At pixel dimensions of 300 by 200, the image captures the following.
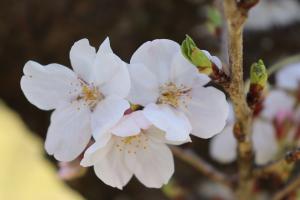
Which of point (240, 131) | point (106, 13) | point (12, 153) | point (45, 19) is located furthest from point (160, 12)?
point (12, 153)

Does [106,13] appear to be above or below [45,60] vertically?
above

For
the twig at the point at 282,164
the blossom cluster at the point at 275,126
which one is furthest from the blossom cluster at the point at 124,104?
the blossom cluster at the point at 275,126

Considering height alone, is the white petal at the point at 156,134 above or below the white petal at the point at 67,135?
above

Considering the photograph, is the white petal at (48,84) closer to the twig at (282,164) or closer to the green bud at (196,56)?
the green bud at (196,56)

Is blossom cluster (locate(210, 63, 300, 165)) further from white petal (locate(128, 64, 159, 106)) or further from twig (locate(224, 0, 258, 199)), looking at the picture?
white petal (locate(128, 64, 159, 106))

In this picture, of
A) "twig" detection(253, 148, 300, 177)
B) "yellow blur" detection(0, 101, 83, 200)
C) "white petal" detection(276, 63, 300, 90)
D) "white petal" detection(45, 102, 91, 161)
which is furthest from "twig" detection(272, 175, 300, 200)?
"yellow blur" detection(0, 101, 83, 200)

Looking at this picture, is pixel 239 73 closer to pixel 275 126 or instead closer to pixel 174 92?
pixel 174 92

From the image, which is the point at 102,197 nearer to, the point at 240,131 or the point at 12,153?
the point at 240,131

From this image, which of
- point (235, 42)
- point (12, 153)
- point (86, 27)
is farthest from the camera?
point (12, 153)

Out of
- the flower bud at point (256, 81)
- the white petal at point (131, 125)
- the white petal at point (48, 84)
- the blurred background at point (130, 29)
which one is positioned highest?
the flower bud at point (256, 81)
